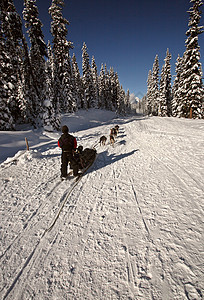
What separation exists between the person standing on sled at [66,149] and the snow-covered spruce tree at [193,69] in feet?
A: 74.8

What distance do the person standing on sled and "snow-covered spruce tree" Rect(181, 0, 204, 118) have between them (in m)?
22.8

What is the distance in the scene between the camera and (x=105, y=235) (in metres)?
3.00

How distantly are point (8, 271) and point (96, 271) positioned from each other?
1.66 m

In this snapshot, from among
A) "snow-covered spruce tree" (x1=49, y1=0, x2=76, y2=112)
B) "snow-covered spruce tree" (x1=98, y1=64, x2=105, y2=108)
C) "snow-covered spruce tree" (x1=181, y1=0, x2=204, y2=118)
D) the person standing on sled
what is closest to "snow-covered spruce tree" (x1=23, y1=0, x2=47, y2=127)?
"snow-covered spruce tree" (x1=49, y1=0, x2=76, y2=112)

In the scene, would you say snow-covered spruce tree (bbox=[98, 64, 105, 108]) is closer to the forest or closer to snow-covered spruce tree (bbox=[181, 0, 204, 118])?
the forest

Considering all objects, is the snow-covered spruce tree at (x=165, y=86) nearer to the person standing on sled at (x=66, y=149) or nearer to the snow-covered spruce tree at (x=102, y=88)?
the snow-covered spruce tree at (x=102, y=88)

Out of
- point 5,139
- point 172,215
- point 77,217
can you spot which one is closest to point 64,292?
point 77,217

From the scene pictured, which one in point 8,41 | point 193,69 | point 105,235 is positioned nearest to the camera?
point 105,235

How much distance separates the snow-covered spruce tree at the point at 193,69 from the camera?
18422 millimetres

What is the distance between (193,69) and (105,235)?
84.8 feet

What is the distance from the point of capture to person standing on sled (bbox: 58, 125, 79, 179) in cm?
522

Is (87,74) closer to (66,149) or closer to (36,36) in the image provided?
(36,36)

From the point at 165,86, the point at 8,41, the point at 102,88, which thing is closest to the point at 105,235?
the point at 8,41

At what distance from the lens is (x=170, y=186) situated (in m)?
4.51
